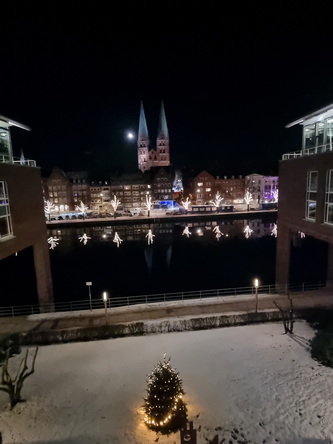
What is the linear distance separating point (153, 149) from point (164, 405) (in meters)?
116

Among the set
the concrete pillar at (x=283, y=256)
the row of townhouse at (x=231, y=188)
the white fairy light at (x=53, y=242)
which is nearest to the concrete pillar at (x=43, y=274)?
the concrete pillar at (x=283, y=256)

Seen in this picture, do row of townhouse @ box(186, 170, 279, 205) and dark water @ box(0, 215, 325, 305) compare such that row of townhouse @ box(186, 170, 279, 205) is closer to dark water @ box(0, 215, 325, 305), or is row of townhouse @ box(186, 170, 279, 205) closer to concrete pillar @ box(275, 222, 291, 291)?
dark water @ box(0, 215, 325, 305)

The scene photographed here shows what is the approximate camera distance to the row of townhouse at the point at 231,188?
3679 inches

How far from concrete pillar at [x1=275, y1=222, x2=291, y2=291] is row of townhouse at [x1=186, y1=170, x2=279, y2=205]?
73.8m

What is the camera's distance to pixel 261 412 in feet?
27.8

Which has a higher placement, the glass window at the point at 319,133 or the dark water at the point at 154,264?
the glass window at the point at 319,133

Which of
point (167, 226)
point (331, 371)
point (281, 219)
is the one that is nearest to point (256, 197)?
point (167, 226)

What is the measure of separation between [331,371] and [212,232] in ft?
138

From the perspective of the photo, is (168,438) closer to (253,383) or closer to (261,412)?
(261,412)

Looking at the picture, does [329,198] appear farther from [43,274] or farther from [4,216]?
[43,274]

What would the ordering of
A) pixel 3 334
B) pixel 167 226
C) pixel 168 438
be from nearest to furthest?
pixel 168 438 < pixel 3 334 < pixel 167 226

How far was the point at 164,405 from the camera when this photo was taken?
805cm

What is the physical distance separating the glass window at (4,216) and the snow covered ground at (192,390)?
5943mm

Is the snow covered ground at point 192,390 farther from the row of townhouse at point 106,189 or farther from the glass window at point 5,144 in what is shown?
the row of townhouse at point 106,189
